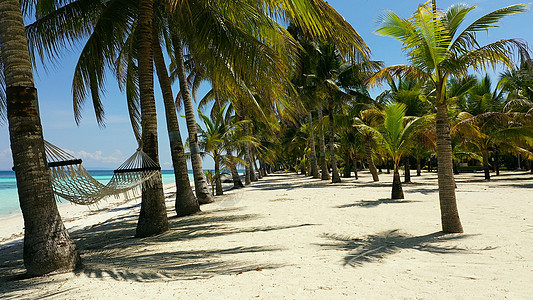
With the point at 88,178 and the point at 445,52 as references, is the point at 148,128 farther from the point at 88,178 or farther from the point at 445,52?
the point at 445,52

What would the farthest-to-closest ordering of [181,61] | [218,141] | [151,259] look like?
[218,141] < [181,61] < [151,259]

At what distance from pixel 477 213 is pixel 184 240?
17.5 ft

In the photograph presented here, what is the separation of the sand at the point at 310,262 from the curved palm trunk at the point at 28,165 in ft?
0.78

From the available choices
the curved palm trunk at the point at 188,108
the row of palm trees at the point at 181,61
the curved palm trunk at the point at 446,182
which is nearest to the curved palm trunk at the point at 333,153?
the row of palm trees at the point at 181,61

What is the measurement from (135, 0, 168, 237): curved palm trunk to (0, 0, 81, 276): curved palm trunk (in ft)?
7.07

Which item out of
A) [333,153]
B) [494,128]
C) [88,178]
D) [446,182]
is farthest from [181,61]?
[494,128]

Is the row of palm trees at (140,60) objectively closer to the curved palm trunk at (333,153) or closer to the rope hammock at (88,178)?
the rope hammock at (88,178)

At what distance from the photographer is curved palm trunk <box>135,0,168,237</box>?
5574mm

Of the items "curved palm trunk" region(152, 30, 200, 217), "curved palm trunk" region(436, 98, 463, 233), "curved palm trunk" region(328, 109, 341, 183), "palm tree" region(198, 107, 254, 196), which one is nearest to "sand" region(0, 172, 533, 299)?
"curved palm trunk" region(436, 98, 463, 233)

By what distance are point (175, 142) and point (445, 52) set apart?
5.57 metres

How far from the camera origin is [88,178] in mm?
4004

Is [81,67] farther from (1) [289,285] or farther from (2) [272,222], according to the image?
(1) [289,285]

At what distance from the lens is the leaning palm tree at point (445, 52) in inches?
171

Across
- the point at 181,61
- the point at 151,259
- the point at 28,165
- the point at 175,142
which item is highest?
the point at 181,61
